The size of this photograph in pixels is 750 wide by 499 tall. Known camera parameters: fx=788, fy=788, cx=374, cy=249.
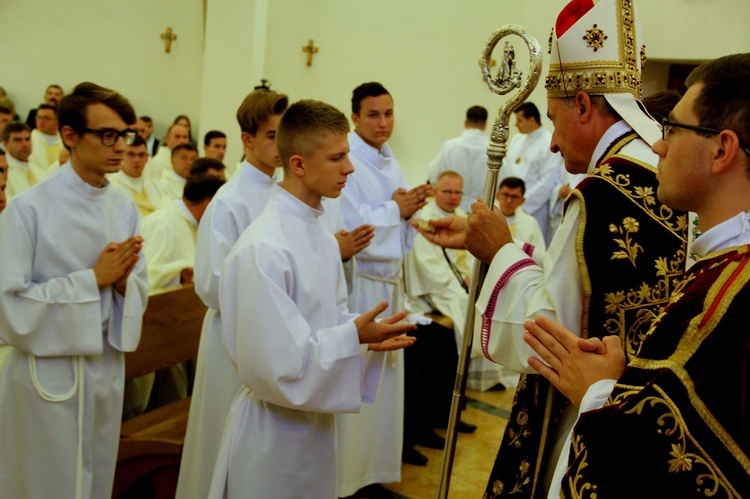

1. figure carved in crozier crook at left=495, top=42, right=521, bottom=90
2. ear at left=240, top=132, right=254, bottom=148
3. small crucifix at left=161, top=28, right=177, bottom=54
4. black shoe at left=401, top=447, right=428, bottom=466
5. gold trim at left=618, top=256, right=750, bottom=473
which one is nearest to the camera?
gold trim at left=618, top=256, right=750, bottom=473

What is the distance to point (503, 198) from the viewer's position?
7.20 metres

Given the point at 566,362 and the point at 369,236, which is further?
the point at 369,236

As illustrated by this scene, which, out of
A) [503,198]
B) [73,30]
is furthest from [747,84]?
[73,30]

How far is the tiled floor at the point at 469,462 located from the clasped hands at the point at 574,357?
8.24 ft

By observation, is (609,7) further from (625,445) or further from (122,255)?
(122,255)

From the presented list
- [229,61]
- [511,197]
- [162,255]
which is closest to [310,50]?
[229,61]


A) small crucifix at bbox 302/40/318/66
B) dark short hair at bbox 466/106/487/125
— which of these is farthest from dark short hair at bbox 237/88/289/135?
small crucifix at bbox 302/40/318/66

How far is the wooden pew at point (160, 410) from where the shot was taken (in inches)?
144

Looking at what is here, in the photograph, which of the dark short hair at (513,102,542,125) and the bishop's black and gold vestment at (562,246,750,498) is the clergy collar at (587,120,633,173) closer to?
the bishop's black and gold vestment at (562,246,750,498)

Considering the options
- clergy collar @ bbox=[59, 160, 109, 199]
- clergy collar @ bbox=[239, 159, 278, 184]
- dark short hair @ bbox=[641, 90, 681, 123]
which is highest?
dark short hair @ bbox=[641, 90, 681, 123]

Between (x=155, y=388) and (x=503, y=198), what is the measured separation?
368 centimetres

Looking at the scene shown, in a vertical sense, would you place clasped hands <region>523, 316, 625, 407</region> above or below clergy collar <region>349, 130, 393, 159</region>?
below

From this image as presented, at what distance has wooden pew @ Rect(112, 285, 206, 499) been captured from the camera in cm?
365

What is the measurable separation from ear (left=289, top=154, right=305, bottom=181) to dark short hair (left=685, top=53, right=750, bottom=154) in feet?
5.00
